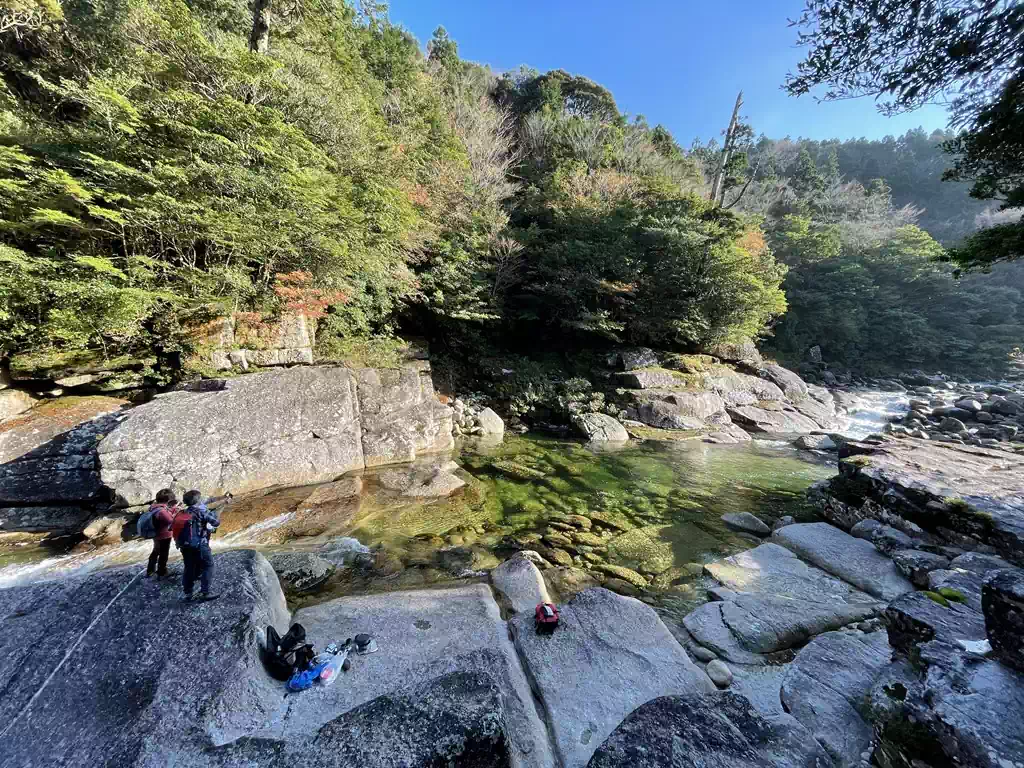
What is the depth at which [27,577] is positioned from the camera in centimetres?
454

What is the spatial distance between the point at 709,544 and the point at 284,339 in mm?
10524

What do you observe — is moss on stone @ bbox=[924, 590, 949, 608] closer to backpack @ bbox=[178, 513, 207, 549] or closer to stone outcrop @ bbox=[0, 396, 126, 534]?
backpack @ bbox=[178, 513, 207, 549]

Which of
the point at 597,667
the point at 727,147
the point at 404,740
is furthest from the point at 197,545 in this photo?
the point at 727,147

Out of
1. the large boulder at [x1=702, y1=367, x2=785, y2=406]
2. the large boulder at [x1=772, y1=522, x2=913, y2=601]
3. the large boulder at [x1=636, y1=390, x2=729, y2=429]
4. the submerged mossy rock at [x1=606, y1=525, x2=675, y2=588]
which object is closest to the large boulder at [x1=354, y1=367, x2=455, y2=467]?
the submerged mossy rock at [x1=606, y1=525, x2=675, y2=588]

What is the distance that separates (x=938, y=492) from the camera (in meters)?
5.46

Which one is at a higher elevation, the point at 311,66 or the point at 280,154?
the point at 311,66

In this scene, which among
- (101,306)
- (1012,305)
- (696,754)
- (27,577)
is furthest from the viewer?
(1012,305)

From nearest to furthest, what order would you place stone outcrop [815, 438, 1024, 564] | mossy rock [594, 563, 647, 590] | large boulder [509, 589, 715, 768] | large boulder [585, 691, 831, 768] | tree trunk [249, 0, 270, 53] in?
1. large boulder [585, 691, 831, 768]
2. large boulder [509, 589, 715, 768]
3. stone outcrop [815, 438, 1024, 564]
4. mossy rock [594, 563, 647, 590]
5. tree trunk [249, 0, 270, 53]

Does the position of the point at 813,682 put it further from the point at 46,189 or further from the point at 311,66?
the point at 311,66

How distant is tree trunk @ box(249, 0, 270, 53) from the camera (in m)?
9.92

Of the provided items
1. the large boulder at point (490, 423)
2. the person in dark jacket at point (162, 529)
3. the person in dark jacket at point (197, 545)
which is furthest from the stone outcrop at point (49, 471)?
the large boulder at point (490, 423)

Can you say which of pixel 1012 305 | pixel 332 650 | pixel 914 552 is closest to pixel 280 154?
pixel 332 650

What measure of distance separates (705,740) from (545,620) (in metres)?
1.79

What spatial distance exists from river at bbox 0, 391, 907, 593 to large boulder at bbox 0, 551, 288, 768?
142cm
